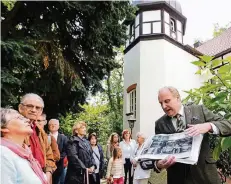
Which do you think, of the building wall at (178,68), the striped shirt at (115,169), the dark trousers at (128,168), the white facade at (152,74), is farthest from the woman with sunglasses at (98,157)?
the building wall at (178,68)

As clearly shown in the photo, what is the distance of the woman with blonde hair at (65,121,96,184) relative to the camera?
546 cm

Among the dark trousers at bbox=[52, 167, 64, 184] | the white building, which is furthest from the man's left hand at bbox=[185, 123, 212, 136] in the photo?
the white building

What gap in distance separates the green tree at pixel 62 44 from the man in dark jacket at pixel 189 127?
551cm

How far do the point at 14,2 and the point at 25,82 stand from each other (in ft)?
6.70

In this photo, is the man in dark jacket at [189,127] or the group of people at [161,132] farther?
the man in dark jacket at [189,127]

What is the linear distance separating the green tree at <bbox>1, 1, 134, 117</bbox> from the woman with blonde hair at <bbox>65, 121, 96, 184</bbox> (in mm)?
2228

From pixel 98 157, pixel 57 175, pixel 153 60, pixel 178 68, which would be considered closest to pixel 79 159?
pixel 57 175

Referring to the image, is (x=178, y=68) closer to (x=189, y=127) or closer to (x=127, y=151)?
(x=127, y=151)

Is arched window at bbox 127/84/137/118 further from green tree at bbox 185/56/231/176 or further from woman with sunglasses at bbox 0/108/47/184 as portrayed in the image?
woman with sunglasses at bbox 0/108/47/184

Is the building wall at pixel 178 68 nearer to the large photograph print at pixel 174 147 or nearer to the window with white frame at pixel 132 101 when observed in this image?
the window with white frame at pixel 132 101

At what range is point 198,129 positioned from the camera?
80.8 inches

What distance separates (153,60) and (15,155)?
15385 millimetres

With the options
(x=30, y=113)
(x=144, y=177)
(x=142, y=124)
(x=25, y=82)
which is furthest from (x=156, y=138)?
(x=142, y=124)

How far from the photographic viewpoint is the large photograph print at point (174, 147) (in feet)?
6.68
